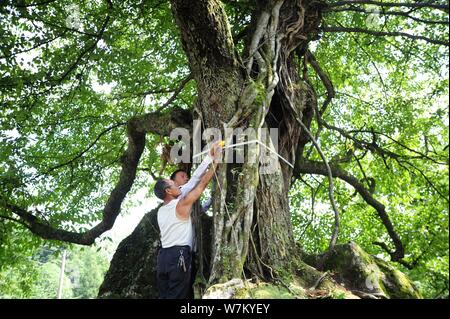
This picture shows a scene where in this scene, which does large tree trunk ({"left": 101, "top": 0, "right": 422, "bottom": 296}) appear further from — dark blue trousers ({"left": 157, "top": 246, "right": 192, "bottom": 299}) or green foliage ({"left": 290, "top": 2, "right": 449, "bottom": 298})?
green foliage ({"left": 290, "top": 2, "right": 449, "bottom": 298})

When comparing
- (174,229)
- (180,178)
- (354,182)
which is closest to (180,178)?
(180,178)

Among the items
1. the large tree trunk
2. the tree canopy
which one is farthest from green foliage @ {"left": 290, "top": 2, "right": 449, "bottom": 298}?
the large tree trunk

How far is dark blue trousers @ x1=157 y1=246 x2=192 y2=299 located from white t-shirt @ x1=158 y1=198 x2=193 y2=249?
0.05 meters

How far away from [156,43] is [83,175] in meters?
2.29

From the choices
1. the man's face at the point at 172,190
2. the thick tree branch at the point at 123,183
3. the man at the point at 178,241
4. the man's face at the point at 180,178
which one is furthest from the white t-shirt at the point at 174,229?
the thick tree branch at the point at 123,183

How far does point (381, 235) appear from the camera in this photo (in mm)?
8953

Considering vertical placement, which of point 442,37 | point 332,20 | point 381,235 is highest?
point 332,20

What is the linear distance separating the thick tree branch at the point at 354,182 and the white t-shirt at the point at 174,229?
1971 mm

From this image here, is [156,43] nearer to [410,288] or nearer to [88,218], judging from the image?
[88,218]

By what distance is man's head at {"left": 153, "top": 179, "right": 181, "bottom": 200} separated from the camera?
15.1 feet

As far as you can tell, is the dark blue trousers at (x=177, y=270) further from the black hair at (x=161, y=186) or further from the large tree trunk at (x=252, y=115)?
the black hair at (x=161, y=186)

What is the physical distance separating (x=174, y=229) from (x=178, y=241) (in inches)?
4.7

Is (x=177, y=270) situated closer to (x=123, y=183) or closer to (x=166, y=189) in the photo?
(x=166, y=189)
